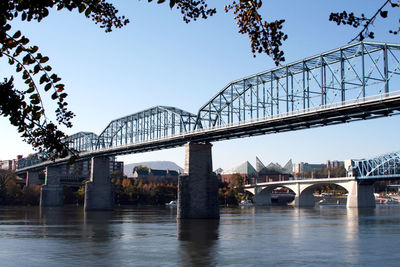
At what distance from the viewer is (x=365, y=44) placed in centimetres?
7256

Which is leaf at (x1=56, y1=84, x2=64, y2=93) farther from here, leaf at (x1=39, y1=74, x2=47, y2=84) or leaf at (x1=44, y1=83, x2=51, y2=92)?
leaf at (x1=39, y1=74, x2=47, y2=84)

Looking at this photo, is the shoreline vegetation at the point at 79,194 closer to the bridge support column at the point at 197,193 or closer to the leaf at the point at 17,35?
the bridge support column at the point at 197,193

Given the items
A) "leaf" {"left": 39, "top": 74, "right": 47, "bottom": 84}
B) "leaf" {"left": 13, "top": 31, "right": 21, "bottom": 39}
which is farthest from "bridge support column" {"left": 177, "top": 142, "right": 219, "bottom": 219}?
"leaf" {"left": 13, "top": 31, "right": 21, "bottom": 39}

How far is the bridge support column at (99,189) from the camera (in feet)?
423

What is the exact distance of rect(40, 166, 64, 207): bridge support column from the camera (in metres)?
168

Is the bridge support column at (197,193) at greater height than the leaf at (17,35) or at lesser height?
lesser

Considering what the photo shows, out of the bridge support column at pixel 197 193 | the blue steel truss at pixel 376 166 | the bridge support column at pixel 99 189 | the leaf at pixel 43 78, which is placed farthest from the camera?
the blue steel truss at pixel 376 166

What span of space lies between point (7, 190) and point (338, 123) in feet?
460

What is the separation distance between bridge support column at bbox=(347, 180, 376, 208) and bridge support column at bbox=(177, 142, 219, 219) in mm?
97702

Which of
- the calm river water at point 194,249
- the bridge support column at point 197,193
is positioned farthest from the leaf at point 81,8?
the bridge support column at point 197,193

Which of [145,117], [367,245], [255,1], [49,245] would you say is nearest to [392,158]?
[145,117]

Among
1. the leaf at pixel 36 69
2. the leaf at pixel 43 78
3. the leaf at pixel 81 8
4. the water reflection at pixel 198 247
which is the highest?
the leaf at pixel 81 8

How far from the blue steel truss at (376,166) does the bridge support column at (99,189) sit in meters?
89.4

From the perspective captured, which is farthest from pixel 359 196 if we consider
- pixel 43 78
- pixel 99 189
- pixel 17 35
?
pixel 17 35
